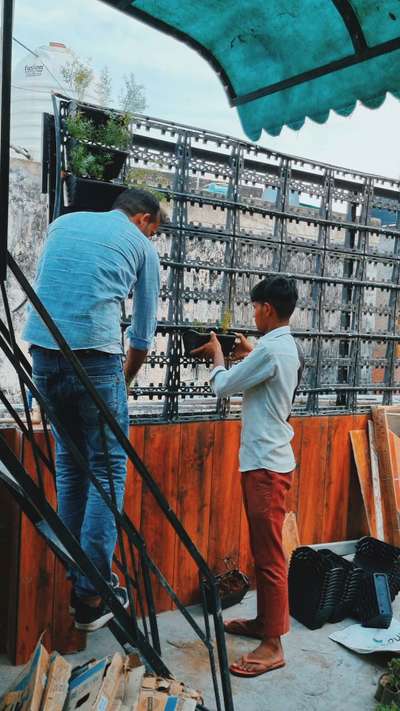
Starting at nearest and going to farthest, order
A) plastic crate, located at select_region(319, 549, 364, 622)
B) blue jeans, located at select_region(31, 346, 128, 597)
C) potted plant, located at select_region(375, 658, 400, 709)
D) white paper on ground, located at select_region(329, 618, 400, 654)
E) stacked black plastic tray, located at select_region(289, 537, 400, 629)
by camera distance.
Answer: blue jeans, located at select_region(31, 346, 128, 597)
potted plant, located at select_region(375, 658, 400, 709)
white paper on ground, located at select_region(329, 618, 400, 654)
stacked black plastic tray, located at select_region(289, 537, 400, 629)
plastic crate, located at select_region(319, 549, 364, 622)

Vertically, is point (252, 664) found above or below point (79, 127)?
below

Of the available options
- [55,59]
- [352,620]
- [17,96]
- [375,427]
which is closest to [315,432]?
[375,427]

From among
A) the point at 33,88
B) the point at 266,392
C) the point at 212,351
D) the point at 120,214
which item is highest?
the point at 33,88

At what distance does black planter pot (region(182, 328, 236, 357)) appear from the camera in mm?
3773

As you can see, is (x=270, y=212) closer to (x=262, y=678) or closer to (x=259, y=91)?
(x=259, y=91)

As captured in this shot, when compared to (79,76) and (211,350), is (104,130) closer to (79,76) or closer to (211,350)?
(79,76)

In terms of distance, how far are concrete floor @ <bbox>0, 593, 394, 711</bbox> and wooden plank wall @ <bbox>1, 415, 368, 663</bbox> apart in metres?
0.21

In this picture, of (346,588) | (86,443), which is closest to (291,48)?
(86,443)

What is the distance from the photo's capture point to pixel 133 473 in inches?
→ 149

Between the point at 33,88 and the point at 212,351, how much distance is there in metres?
3.99

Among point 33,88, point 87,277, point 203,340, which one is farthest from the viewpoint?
point 33,88

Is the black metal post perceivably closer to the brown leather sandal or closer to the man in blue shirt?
the man in blue shirt

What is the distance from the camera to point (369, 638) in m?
3.75

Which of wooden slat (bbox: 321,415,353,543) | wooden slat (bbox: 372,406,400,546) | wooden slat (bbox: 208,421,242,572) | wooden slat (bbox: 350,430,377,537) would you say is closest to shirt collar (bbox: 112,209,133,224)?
wooden slat (bbox: 208,421,242,572)
